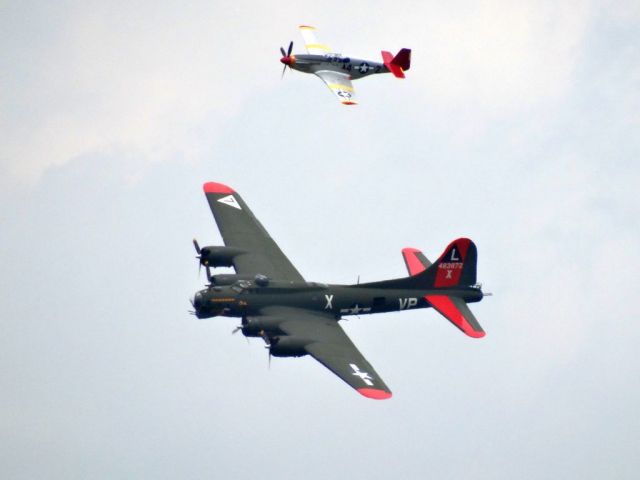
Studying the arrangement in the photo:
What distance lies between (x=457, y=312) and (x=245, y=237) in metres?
14.1

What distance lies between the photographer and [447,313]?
288 feet

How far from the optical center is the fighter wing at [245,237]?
87875mm

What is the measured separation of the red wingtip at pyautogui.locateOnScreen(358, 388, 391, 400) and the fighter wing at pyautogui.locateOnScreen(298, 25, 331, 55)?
43.2 metres

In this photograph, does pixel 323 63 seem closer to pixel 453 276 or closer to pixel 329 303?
pixel 453 276

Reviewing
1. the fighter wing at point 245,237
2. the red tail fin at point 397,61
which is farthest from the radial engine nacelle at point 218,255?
the red tail fin at point 397,61

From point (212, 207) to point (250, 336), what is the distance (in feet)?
50.6

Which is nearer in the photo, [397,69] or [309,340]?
[309,340]

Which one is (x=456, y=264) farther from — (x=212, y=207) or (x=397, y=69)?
(x=397, y=69)

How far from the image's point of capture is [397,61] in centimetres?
11550

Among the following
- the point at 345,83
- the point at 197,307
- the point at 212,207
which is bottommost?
the point at 197,307

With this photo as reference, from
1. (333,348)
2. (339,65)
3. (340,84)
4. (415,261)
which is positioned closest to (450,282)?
(415,261)

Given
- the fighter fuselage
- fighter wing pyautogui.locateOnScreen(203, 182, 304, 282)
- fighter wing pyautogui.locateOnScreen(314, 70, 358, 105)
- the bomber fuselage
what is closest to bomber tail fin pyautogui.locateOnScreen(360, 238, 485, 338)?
the bomber fuselage

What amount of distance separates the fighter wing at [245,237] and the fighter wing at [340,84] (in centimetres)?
1535

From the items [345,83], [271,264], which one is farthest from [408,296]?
[345,83]
